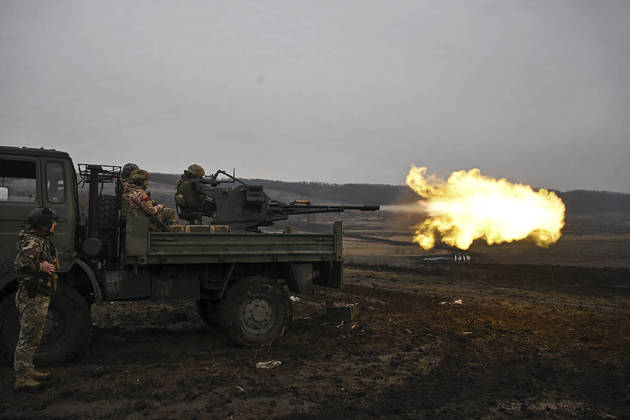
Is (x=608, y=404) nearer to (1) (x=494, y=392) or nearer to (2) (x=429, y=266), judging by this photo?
(1) (x=494, y=392)

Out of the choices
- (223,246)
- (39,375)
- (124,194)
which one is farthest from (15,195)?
(223,246)

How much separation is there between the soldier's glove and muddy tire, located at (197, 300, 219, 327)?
9.48 feet

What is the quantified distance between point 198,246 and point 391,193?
202ft

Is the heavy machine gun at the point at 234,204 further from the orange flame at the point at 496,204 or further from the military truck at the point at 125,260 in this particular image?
the orange flame at the point at 496,204

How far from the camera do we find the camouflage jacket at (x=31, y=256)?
5418mm

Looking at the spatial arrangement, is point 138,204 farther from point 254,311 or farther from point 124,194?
point 254,311

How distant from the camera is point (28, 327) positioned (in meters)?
5.46

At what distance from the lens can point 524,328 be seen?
9.17 metres

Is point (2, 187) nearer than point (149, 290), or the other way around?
point (2, 187)

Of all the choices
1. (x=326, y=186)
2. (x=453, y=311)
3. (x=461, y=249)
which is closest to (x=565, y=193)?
(x=326, y=186)

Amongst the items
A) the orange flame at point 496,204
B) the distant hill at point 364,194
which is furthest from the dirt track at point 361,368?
the distant hill at point 364,194

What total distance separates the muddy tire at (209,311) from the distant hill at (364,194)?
5216 centimetres

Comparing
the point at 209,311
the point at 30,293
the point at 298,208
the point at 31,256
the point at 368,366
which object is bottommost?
the point at 368,366

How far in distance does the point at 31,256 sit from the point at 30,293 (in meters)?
0.43
